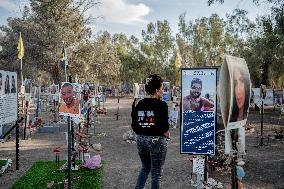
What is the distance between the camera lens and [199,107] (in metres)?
7.29

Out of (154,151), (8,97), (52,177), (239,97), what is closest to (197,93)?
(154,151)

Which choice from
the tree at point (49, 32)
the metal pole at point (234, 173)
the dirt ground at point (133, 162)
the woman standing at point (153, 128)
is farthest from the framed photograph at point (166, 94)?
the metal pole at point (234, 173)

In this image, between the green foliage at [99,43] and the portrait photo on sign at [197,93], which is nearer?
the portrait photo on sign at [197,93]

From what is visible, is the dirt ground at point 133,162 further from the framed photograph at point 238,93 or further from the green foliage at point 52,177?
the framed photograph at point 238,93

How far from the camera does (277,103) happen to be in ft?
99.7

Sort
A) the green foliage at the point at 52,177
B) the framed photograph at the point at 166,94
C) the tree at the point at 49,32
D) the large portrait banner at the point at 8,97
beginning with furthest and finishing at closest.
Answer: the tree at the point at 49,32, the framed photograph at the point at 166,94, the large portrait banner at the point at 8,97, the green foliage at the point at 52,177

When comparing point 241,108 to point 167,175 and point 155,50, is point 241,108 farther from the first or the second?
point 155,50

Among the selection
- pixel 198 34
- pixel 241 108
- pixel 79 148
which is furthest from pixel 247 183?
pixel 198 34

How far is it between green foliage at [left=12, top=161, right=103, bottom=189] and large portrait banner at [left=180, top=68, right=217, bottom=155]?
263 centimetres

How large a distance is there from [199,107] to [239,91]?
132 inches

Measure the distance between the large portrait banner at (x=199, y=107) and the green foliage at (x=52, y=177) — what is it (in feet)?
8.62

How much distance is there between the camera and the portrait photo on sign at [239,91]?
385 centimetres

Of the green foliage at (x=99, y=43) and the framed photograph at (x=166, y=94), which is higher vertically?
the green foliage at (x=99, y=43)

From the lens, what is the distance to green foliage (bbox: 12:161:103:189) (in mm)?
8547
